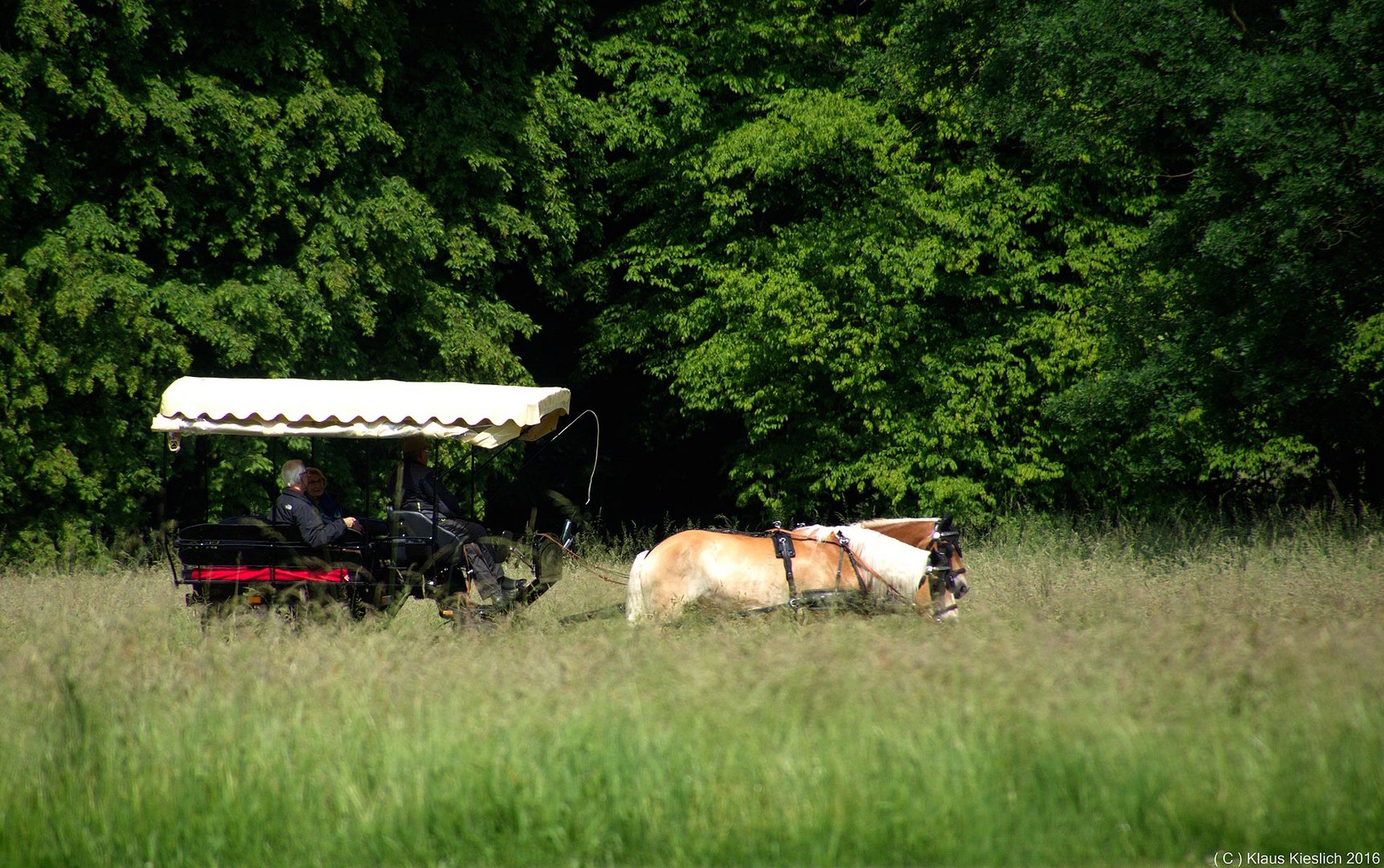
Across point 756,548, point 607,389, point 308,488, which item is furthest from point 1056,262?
point 308,488

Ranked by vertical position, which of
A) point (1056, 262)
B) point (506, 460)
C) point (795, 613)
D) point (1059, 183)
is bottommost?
point (506, 460)

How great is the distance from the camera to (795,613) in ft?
22.5

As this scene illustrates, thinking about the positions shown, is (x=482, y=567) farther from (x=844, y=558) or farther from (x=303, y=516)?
(x=844, y=558)

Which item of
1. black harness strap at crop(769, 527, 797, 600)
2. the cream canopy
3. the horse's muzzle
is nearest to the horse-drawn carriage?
the cream canopy

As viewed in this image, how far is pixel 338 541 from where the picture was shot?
7.92m

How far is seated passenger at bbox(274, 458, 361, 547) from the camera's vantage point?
7781 mm

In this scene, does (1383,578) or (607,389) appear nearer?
(1383,578)

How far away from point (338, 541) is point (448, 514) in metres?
0.93

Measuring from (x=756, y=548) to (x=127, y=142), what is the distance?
961 centimetres

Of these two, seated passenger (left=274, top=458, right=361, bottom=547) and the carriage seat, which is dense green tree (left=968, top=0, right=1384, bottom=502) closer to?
the carriage seat

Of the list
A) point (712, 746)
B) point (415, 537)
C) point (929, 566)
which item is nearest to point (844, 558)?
point (929, 566)

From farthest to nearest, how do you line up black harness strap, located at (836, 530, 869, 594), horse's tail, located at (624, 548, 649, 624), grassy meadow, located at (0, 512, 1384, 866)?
1. horse's tail, located at (624, 548, 649, 624)
2. black harness strap, located at (836, 530, 869, 594)
3. grassy meadow, located at (0, 512, 1384, 866)

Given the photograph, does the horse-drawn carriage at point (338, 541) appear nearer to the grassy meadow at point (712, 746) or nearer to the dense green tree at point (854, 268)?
the grassy meadow at point (712, 746)

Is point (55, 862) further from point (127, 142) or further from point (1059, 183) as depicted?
point (1059, 183)
